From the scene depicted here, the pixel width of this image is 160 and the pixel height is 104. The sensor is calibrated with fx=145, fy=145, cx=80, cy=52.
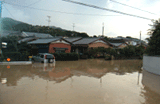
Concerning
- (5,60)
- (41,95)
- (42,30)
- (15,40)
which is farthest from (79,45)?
(42,30)

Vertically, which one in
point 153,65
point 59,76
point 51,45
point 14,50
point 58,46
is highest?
point 51,45

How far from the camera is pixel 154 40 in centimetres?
1223

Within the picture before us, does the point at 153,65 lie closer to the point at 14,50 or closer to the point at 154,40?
the point at 154,40

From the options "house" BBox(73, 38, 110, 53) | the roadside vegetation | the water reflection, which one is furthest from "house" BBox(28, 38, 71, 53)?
the water reflection

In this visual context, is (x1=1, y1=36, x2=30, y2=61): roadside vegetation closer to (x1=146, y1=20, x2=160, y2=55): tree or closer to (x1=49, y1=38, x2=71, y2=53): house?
(x1=49, y1=38, x2=71, y2=53): house

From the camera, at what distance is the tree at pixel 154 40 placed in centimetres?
1202

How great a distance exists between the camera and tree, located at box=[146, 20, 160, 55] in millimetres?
12023

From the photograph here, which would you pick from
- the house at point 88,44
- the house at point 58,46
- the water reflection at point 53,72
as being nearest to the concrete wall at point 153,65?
the water reflection at point 53,72

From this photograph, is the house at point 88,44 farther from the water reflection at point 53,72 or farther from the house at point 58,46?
the water reflection at point 53,72

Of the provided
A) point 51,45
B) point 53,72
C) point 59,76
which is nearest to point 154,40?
point 59,76

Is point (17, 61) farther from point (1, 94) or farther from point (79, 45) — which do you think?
point (79, 45)

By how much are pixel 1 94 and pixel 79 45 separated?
26.9 metres

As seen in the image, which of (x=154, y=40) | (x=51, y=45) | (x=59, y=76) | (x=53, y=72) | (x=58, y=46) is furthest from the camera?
(x=58, y=46)

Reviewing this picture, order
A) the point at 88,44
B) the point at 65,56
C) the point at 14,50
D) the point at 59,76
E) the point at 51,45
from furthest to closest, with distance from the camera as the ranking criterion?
the point at 88,44 < the point at 51,45 < the point at 65,56 < the point at 14,50 < the point at 59,76
